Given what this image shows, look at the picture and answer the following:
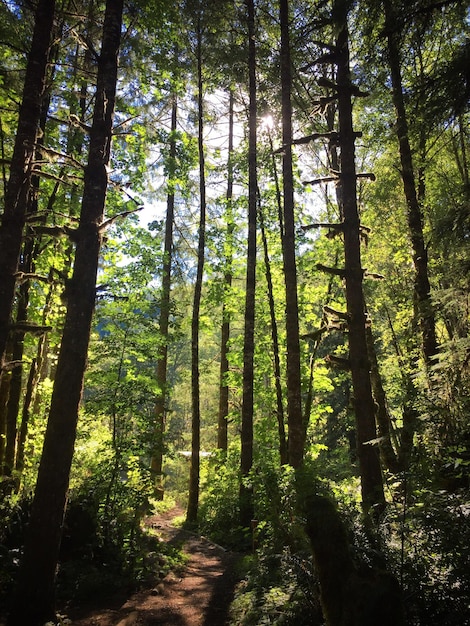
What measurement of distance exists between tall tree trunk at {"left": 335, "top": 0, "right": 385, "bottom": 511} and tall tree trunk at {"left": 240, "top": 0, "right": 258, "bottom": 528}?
166 inches

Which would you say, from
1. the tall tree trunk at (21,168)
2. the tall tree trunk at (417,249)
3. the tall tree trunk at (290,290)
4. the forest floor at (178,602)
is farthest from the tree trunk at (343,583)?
the tall tree trunk at (417,249)

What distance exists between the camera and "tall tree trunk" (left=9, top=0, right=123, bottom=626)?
486 centimetres

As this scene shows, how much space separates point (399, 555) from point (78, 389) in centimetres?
470

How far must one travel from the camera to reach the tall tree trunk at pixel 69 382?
486 centimetres

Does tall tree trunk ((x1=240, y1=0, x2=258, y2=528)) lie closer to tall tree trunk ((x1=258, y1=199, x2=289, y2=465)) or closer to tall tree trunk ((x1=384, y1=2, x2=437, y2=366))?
tall tree trunk ((x1=258, y1=199, x2=289, y2=465))

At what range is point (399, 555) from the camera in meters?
4.35

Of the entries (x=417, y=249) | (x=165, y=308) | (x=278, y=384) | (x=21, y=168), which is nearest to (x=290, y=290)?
(x=417, y=249)

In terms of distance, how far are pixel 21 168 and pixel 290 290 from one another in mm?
6386

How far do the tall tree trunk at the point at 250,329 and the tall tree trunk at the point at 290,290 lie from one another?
210 centimetres

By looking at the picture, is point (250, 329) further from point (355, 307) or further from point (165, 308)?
point (165, 308)

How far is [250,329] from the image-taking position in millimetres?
11797

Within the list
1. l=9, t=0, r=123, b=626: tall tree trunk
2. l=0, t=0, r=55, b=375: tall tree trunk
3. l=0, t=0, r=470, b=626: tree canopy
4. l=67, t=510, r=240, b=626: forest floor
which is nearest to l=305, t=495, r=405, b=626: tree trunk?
l=0, t=0, r=470, b=626: tree canopy

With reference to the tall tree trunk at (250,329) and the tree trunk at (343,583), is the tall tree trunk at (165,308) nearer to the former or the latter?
the tall tree trunk at (250,329)

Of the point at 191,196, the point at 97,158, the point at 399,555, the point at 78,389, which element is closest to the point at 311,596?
the point at 399,555
